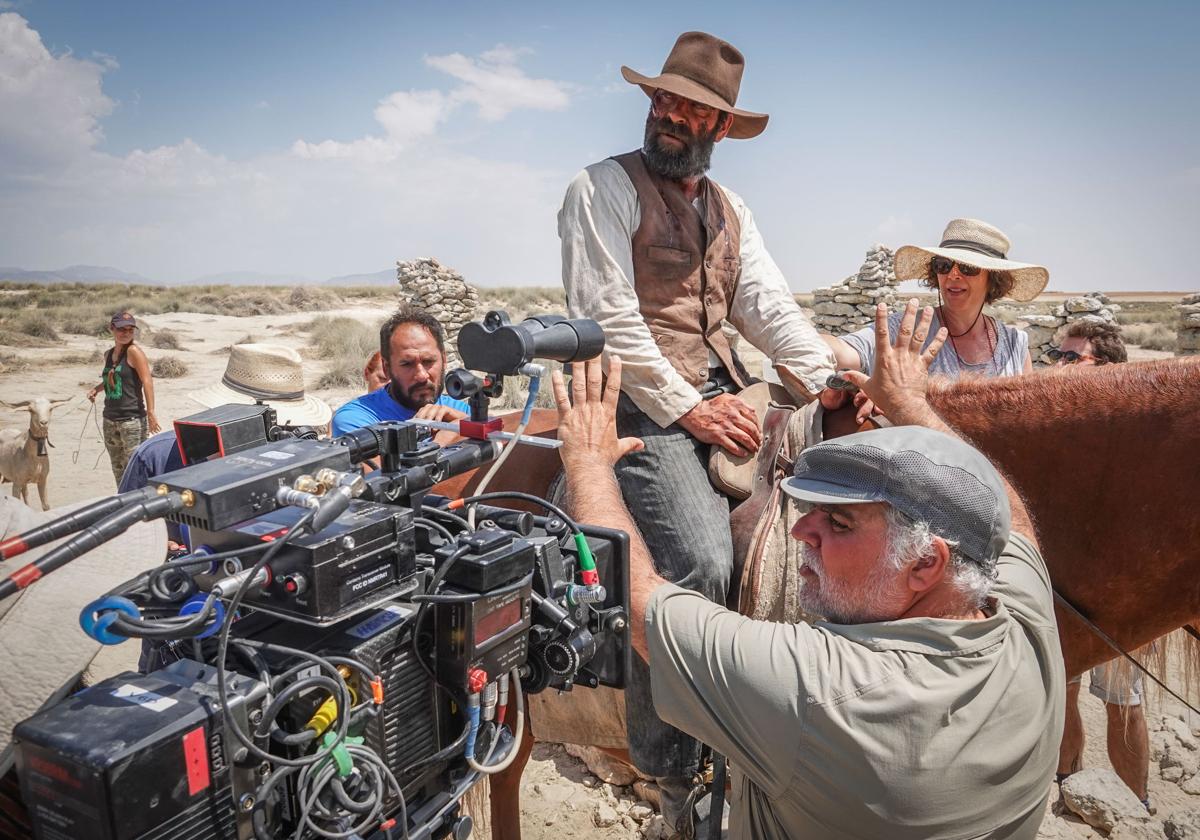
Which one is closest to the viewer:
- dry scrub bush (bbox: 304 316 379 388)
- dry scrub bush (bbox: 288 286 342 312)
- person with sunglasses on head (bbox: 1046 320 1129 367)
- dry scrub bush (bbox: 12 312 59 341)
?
person with sunglasses on head (bbox: 1046 320 1129 367)

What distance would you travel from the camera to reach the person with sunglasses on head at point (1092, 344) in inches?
171

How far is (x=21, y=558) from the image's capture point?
1897 mm

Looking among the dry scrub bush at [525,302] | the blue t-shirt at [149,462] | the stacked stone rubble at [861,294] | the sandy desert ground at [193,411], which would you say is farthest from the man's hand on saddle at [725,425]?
the dry scrub bush at [525,302]

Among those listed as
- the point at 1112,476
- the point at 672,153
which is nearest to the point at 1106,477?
the point at 1112,476

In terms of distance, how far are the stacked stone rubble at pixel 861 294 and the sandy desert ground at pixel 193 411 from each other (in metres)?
8.98

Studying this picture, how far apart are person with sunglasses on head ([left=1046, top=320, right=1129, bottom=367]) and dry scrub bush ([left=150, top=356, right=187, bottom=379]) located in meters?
16.1

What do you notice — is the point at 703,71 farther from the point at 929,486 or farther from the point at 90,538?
the point at 90,538

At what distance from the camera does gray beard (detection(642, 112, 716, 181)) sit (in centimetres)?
271

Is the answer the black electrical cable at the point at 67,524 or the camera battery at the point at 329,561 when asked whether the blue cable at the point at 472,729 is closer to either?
→ the camera battery at the point at 329,561

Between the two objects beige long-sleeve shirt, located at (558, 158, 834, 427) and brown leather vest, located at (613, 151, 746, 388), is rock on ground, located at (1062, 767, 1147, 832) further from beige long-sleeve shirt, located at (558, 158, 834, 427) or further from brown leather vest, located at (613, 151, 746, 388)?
beige long-sleeve shirt, located at (558, 158, 834, 427)

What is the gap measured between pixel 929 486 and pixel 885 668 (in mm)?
340

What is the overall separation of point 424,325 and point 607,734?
211 cm

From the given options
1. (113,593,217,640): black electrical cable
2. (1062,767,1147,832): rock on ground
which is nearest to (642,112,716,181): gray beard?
(113,593,217,640): black electrical cable

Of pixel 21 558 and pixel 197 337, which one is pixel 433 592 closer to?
pixel 21 558
